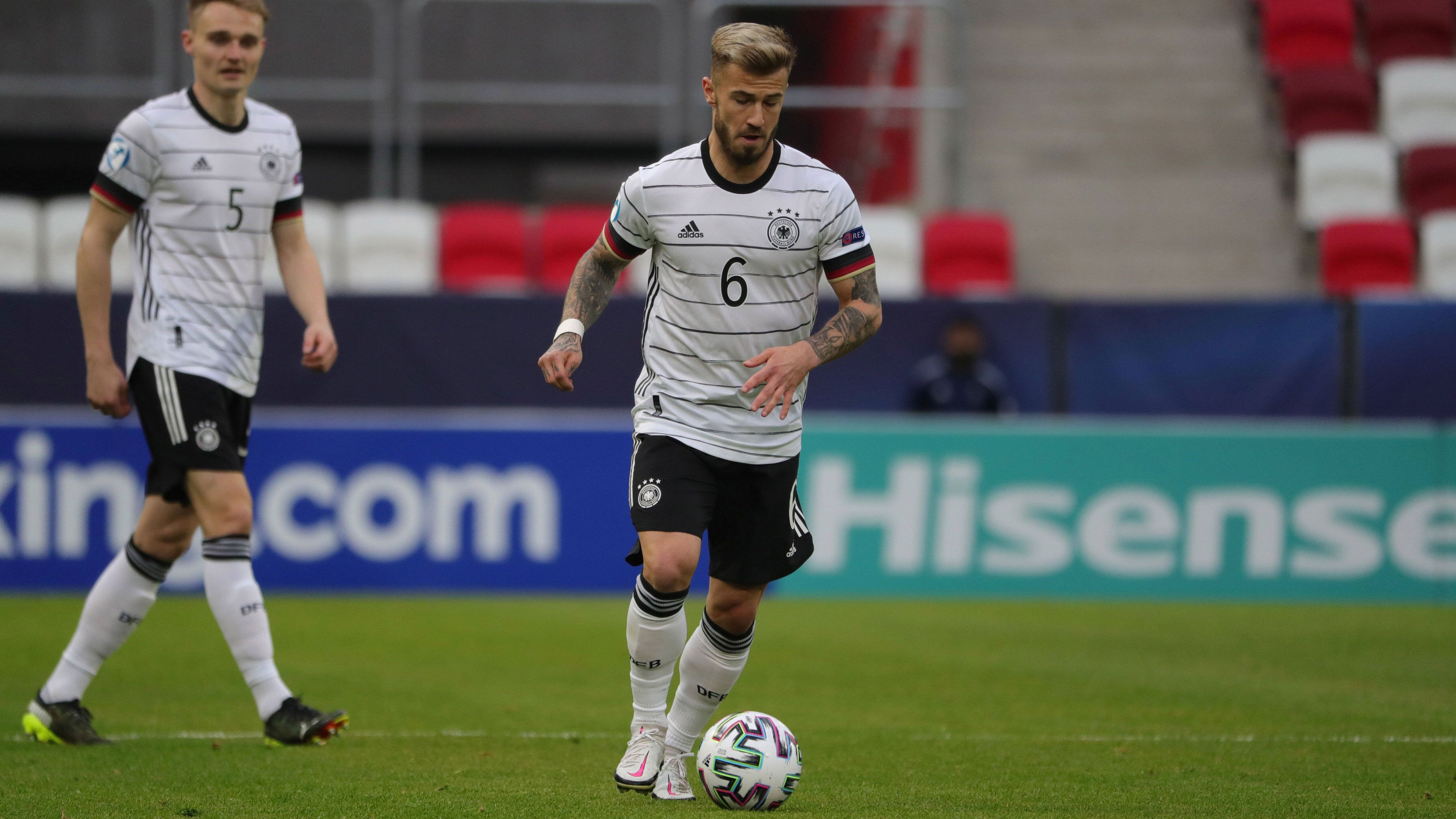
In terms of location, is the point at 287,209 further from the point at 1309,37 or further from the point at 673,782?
the point at 1309,37

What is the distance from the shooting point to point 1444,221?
15.2 m

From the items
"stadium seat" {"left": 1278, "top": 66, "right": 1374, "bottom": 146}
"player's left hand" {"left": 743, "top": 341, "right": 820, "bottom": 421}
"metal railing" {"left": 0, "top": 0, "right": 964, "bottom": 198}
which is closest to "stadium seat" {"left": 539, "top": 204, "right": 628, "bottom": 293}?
"metal railing" {"left": 0, "top": 0, "right": 964, "bottom": 198}

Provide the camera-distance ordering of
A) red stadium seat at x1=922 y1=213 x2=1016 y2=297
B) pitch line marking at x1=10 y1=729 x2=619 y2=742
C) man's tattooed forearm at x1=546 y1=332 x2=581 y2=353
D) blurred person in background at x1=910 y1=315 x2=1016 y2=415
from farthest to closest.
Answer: red stadium seat at x1=922 y1=213 x2=1016 y2=297, blurred person in background at x1=910 y1=315 x2=1016 y2=415, pitch line marking at x1=10 y1=729 x2=619 y2=742, man's tattooed forearm at x1=546 y1=332 x2=581 y2=353

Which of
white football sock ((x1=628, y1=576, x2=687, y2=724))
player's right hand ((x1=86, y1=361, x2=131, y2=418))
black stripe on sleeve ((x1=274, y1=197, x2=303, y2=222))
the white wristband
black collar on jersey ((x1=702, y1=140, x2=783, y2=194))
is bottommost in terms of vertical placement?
white football sock ((x1=628, y1=576, x2=687, y2=724))

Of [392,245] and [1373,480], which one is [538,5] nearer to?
[392,245]

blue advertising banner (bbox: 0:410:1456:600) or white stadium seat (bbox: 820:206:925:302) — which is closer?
blue advertising banner (bbox: 0:410:1456:600)

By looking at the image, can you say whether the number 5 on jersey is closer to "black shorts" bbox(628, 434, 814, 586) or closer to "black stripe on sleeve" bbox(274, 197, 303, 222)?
"black stripe on sleeve" bbox(274, 197, 303, 222)

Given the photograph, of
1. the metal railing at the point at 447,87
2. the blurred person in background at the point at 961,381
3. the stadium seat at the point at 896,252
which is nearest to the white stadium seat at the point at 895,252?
the stadium seat at the point at 896,252

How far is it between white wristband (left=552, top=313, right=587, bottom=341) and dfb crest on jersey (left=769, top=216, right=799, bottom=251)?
61cm

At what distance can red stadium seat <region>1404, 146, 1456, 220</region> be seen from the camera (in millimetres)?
16359

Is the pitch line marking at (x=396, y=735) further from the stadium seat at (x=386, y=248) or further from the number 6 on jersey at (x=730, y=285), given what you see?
the stadium seat at (x=386, y=248)

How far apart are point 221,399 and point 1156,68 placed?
48.3 feet

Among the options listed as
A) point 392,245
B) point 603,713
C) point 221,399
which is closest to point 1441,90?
point 392,245

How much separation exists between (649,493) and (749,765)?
0.81 meters
